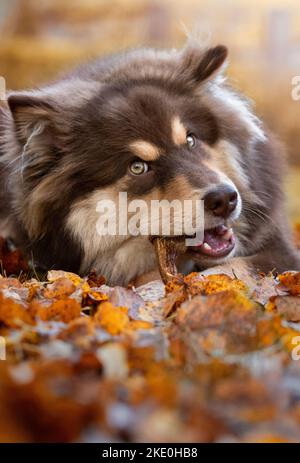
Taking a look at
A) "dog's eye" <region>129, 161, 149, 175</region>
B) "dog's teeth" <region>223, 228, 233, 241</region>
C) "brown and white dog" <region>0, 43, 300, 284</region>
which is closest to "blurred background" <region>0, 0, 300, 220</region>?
"brown and white dog" <region>0, 43, 300, 284</region>

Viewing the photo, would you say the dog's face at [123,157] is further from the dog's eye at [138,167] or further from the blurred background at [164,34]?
the blurred background at [164,34]

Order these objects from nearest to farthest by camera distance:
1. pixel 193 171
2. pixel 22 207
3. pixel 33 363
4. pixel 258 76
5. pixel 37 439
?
pixel 37 439 < pixel 33 363 < pixel 193 171 < pixel 22 207 < pixel 258 76

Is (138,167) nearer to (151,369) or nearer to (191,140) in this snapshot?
(191,140)

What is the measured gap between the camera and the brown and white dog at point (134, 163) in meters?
3.81

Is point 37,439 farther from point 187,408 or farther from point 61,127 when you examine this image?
point 61,127

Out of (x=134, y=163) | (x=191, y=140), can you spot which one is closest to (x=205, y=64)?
(x=191, y=140)

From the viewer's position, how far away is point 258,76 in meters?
13.3

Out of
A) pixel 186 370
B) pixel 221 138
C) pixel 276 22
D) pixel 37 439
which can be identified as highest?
pixel 276 22

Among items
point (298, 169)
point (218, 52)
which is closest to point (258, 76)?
point (298, 169)

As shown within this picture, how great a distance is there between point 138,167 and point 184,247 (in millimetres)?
548

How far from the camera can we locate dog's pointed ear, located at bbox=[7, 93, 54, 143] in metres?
3.72

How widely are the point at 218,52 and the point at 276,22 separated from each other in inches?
408

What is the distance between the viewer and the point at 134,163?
3.86 metres

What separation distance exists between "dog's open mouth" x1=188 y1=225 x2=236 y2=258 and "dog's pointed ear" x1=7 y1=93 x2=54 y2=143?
1.16 meters
